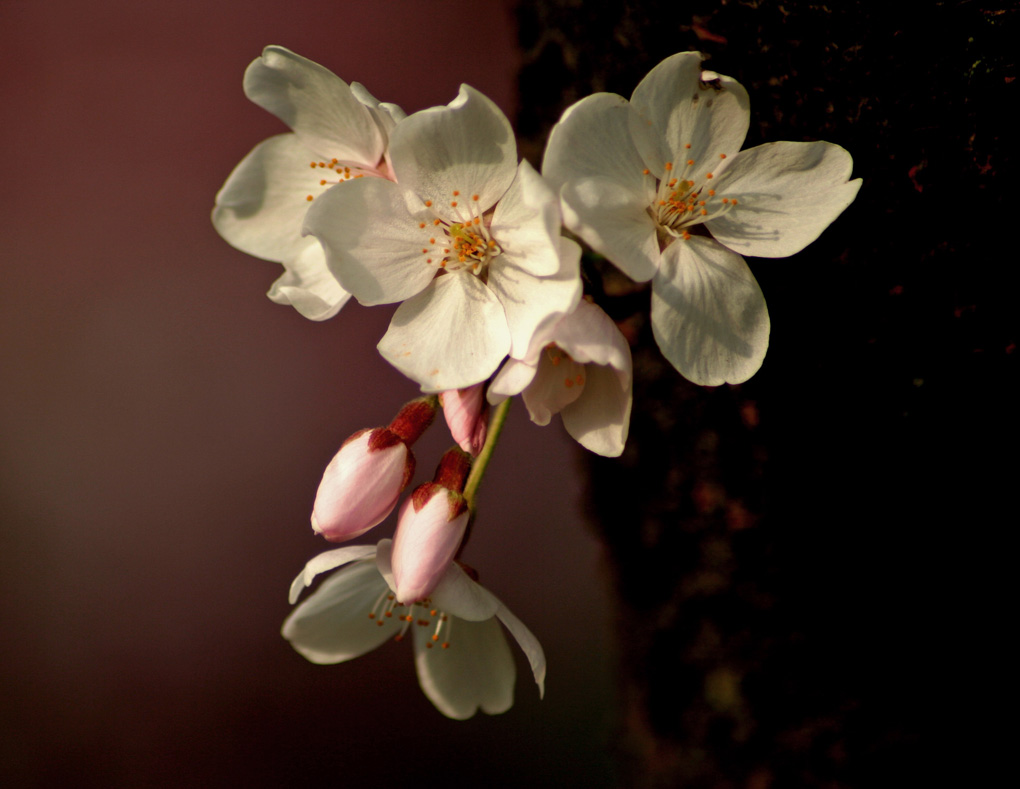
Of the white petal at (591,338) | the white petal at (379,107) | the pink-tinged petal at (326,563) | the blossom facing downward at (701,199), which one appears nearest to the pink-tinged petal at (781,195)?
the blossom facing downward at (701,199)

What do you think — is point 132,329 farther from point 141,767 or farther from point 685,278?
point 685,278

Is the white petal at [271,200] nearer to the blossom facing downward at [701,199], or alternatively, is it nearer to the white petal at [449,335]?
the white petal at [449,335]

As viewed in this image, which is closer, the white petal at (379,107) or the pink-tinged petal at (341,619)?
the white petal at (379,107)

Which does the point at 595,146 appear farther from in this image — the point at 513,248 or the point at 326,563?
the point at 326,563

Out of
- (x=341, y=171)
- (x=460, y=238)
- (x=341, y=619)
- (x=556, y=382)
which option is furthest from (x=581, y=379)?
(x=341, y=619)

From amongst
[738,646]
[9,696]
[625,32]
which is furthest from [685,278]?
[9,696]

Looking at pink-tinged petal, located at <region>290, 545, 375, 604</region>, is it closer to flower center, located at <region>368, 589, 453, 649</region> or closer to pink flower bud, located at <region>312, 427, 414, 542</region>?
pink flower bud, located at <region>312, 427, 414, 542</region>
